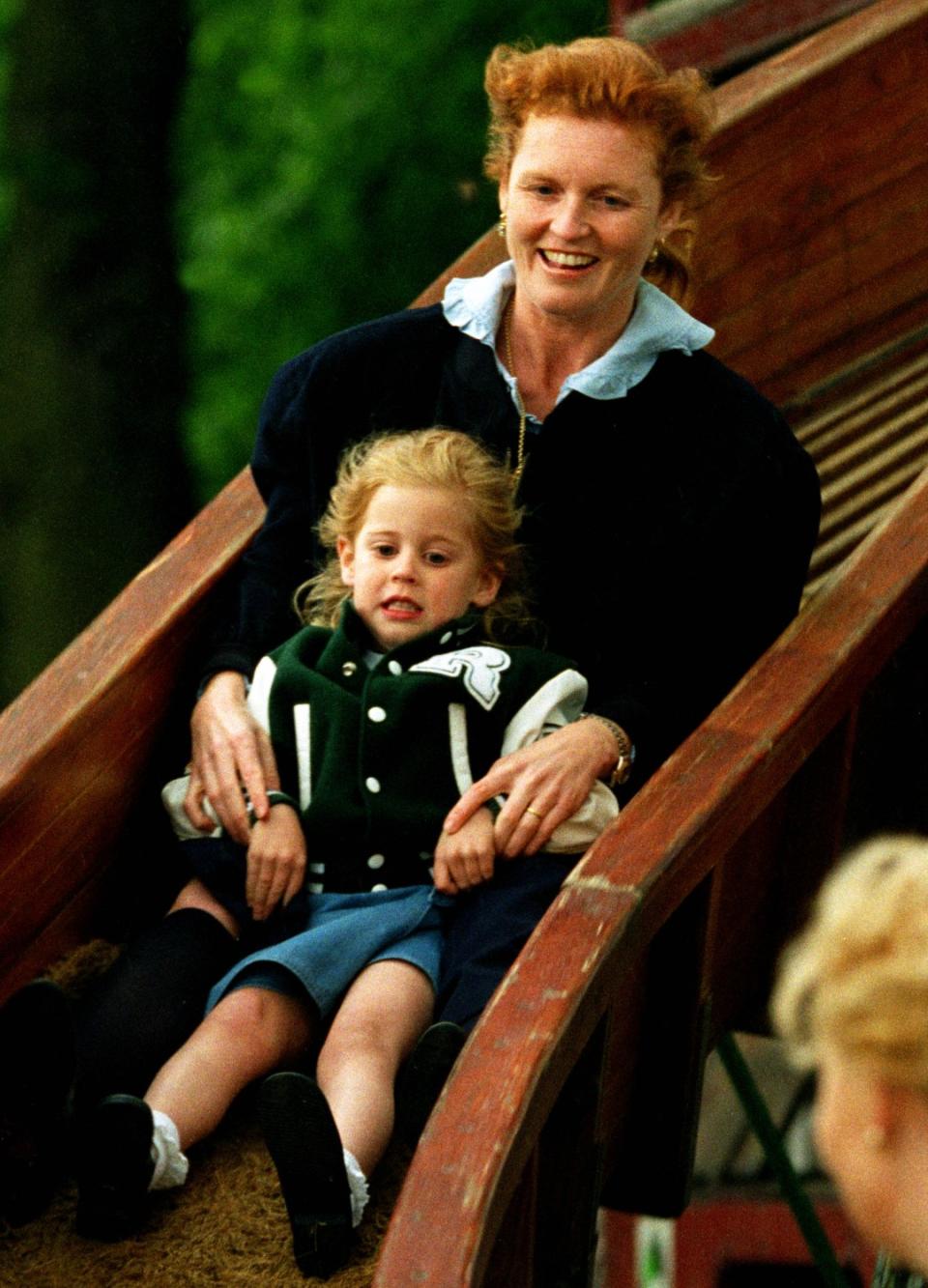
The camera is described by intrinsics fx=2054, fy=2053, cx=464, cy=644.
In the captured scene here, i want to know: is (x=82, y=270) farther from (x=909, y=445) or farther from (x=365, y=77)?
(x=909, y=445)

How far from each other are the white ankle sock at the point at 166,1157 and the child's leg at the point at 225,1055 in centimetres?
3

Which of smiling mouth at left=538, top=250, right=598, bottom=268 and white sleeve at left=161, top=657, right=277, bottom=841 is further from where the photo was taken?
smiling mouth at left=538, top=250, right=598, bottom=268

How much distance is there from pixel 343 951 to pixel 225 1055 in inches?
7.0

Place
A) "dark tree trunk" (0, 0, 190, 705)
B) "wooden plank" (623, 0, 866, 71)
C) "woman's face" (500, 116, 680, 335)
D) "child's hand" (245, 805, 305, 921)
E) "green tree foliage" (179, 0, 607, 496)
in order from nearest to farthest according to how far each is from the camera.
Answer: "child's hand" (245, 805, 305, 921)
"woman's face" (500, 116, 680, 335)
"wooden plank" (623, 0, 866, 71)
"green tree foliage" (179, 0, 607, 496)
"dark tree trunk" (0, 0, 190, 705)

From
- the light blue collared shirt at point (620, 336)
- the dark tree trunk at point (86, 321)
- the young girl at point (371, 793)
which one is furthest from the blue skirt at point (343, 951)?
the dark tree trunk at point (86, 321)

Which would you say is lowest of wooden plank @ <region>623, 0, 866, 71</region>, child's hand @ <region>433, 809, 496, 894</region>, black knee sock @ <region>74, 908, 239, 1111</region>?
black knee sock @ <region>74, 908, 239, 1111</region>

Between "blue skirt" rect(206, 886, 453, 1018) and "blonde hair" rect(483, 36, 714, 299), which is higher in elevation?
"blonde hair" rect(483, 36, 714, 299)

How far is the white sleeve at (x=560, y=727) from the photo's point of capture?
2354 mm

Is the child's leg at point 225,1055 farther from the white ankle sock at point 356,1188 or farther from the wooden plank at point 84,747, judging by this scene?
the wooden plank at point 84,747

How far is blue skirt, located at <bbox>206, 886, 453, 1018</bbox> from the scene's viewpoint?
2254 millimetres

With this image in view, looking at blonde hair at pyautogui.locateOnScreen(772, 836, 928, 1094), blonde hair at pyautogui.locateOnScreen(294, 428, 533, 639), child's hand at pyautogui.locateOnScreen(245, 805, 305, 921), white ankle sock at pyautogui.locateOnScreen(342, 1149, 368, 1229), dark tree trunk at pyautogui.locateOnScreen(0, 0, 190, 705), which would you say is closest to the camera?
blonde hair at pyautogui.locateOnScreen(772, 836, 928, 1094)

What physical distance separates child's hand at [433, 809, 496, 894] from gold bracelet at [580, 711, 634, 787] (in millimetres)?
194

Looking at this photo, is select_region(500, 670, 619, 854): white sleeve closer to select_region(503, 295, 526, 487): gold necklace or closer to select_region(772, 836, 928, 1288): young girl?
select_region(503, 295, 526, 487): gold necklace

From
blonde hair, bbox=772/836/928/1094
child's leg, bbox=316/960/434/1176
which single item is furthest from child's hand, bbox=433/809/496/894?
blonde hair, bbox=772/836/928/1094
